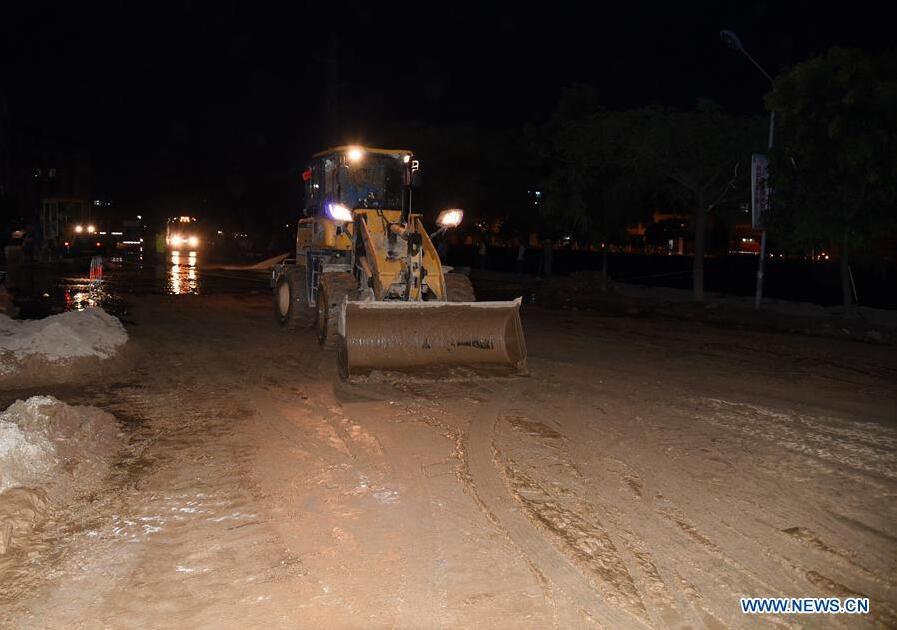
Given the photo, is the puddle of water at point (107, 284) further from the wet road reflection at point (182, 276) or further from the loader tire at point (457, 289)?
the loader tire at point (457, 289)

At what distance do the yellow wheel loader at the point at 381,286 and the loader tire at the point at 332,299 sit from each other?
16 millimetres

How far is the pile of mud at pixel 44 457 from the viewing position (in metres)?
5.67

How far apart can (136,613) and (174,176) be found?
90869mm

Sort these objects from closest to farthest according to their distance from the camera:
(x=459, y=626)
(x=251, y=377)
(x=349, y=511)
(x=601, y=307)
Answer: (x=459, y=626), (x=349, y=511), (x=251, y=377), (x=601, y=307)

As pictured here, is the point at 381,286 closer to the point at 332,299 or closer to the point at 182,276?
the point at 332,299

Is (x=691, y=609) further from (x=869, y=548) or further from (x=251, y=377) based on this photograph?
(x=251, y=377)

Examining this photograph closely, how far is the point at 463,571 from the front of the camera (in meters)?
4.91

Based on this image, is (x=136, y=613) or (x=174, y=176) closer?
(x=136, y=613)

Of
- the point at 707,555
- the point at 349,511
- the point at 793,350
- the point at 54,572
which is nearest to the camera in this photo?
the point at 54,572

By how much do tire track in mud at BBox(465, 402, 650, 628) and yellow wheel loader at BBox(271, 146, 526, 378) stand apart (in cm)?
308

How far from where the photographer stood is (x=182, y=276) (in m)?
31.6

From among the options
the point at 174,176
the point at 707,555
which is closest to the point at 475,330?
the point at 707,555

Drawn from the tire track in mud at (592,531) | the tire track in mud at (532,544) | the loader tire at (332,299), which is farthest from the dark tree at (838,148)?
the tire track in mud at (532,544)

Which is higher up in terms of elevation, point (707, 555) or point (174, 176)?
point (174, 176)
